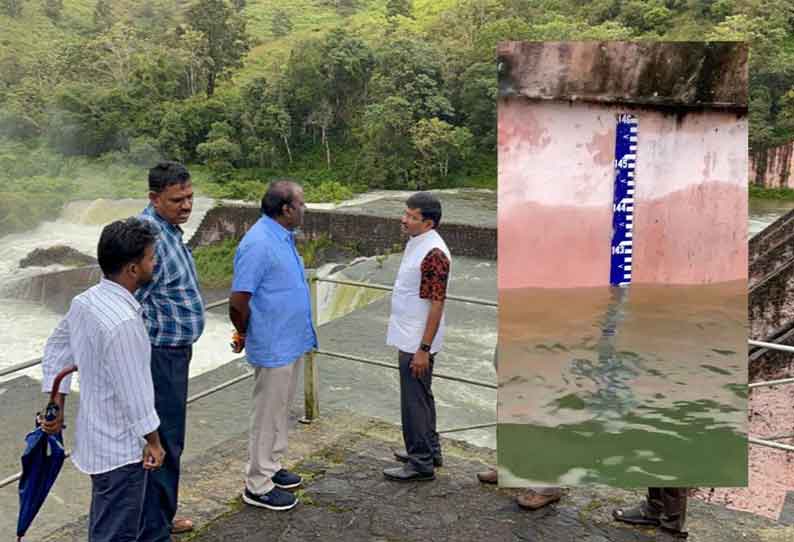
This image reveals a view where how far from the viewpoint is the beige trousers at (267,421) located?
121 inches

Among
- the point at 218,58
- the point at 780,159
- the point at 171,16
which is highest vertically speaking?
the point at 171,16

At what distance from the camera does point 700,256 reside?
98.9 inches

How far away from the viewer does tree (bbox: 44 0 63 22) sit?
47.1m

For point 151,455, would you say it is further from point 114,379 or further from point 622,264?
point 622,264

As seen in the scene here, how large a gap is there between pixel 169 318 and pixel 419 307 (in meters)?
0.97

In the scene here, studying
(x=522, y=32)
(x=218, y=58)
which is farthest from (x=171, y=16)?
(x=522, y=32)

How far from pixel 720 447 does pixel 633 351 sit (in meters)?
0.40

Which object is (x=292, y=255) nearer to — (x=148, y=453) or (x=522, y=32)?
(x=148, y=453)

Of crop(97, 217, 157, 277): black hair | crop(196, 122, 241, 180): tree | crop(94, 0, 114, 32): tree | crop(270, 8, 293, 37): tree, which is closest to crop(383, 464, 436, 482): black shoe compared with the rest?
crop(97, 217, 157, 277): black hair

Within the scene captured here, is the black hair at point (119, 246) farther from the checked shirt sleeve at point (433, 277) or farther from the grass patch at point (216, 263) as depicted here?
the grass patch at point (216, 263)

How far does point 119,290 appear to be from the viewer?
2197 millimetres

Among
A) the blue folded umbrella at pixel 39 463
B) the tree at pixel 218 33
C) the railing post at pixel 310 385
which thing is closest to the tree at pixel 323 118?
the tree at pixel 218 33

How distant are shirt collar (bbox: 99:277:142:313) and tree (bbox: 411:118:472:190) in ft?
77.0

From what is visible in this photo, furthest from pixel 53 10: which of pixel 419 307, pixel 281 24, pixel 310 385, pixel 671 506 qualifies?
pixel 671 506
